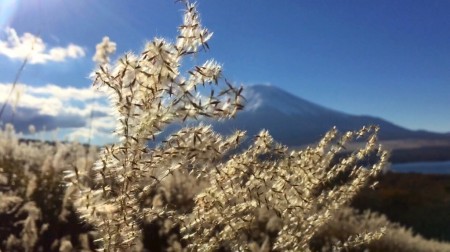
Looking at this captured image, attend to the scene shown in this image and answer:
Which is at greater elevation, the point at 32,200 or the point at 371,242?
the point at 32,200

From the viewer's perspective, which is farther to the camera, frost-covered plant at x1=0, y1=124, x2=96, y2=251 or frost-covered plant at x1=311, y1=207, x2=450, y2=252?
frost-covered plant at x1=311, y1=207, x2=450, y2=252

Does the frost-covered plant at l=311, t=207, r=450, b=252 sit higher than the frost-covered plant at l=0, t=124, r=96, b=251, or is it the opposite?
the frost-covered plant at l=0, t=124, r=96, b=251

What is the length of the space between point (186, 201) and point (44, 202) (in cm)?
288

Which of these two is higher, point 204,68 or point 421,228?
point 204,68

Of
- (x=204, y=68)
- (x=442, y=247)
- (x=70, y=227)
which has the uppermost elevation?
(x=204, y=68)

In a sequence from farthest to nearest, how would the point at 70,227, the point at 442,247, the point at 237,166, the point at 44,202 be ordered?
the point at 442,247, the point at 44,202, the point at 70,227, the point at 237,166

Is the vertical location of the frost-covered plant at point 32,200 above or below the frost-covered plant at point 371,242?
above

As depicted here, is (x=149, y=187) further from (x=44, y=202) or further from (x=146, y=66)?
(x=44, y=202)

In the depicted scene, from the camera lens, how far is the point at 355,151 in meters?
5.10

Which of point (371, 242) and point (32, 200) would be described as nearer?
point (32, 200)

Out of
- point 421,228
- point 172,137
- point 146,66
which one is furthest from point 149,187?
point 421,228

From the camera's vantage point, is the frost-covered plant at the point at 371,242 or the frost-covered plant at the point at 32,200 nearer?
the frost-covered plant at the point at 32,200

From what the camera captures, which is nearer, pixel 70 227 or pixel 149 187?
pixel 149 187

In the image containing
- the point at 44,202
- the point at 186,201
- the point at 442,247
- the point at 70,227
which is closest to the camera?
the point at 70,227
